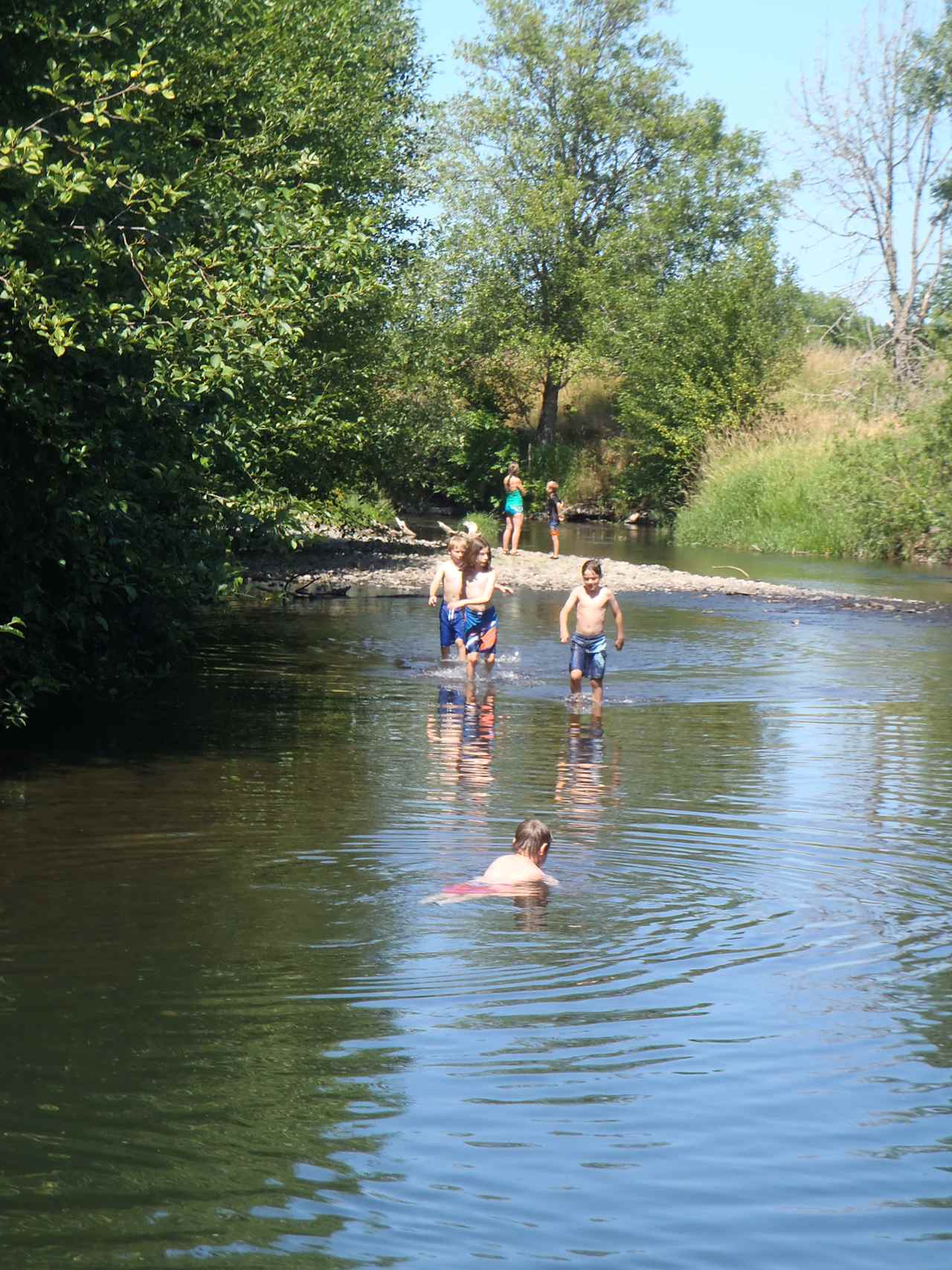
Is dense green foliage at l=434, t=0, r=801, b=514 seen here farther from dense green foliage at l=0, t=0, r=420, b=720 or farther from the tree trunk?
dense green foliage at l=0, t=0, r=420, b=720

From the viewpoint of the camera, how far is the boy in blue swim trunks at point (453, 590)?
1912 cm

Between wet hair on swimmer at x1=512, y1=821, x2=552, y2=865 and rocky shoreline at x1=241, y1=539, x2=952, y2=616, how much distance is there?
18.8 meters

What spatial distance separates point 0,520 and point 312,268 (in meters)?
3.40

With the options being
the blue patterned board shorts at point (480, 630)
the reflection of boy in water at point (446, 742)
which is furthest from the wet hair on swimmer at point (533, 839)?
the blue patterned board shorts at point (480, 630)

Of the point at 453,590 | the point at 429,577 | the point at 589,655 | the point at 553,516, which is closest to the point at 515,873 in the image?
the point at 589,655

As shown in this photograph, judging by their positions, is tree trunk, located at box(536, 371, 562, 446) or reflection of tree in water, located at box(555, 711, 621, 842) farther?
tree trunk, located at box(536, 371, 562, 446)

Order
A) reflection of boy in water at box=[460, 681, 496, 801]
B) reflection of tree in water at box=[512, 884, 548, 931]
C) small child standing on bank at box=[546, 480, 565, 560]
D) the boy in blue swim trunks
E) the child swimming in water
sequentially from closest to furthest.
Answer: reflection of tree in water at box=[512, 884, 548, 931]
the child swimming in water
reflection of boy in water at box=[460, 681, 496, 801]
the boy in blue swim trunks
small child standing on bank at box=[546, 480, 565, 560]

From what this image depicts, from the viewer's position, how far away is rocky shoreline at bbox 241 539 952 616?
99.0ft

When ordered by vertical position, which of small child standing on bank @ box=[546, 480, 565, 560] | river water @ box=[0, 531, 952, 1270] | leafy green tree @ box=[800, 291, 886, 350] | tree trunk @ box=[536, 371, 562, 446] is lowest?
river water @ box=[0, 531, 952, 1270]

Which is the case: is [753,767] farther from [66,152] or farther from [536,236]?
[536,236]

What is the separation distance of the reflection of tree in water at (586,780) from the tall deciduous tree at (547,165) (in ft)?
138

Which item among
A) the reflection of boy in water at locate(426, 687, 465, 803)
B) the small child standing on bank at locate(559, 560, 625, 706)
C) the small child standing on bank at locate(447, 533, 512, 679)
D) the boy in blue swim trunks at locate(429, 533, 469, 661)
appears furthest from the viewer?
the boy in blue swim trunks at locate(429, 533, 469, 661)

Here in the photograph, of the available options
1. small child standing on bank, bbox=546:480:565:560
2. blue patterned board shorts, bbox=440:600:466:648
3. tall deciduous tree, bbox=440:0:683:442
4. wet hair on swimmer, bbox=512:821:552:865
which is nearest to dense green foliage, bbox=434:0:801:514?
tall deciduous tree, bbox=440:0:683:442

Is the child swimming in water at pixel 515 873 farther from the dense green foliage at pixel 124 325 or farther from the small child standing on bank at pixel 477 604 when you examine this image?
the small child standing on bank at pixel 477 604
